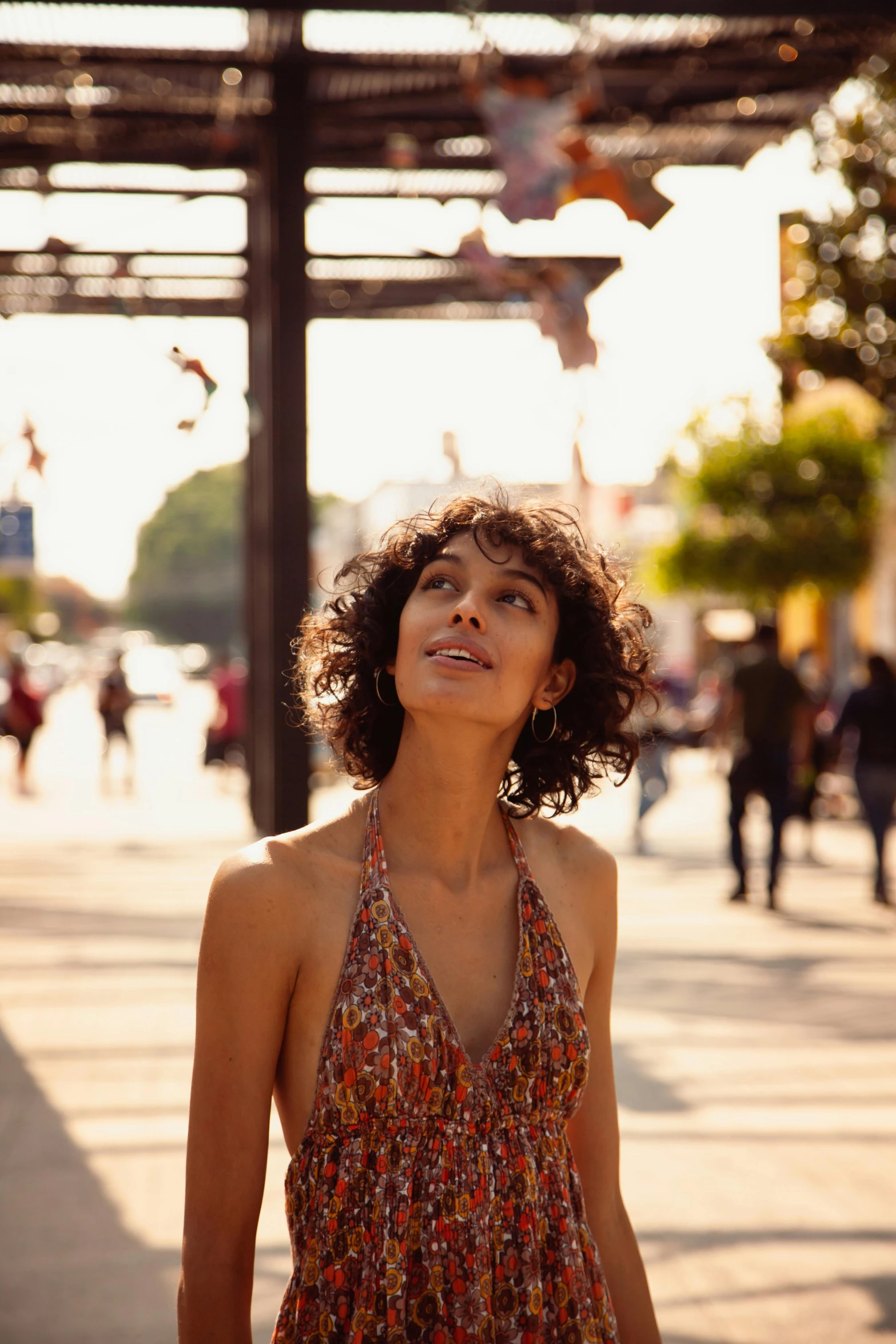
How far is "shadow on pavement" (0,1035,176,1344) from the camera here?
12.5 feet

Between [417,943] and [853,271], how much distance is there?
32.3 ft

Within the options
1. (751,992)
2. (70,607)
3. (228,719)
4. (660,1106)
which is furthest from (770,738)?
(70,607)

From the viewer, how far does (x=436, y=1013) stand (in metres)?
2.04

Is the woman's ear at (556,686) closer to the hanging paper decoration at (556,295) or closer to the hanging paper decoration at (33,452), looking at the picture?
the hanging paper decoration at (556,295)

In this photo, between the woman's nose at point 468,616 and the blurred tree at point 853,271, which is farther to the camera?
the blurred tree at point 853,271

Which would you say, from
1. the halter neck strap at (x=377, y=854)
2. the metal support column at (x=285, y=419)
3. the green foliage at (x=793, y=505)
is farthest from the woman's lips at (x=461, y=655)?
the green foliage at (x=793, y=505)

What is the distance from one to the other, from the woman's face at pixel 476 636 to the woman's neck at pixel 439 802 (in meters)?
0.05

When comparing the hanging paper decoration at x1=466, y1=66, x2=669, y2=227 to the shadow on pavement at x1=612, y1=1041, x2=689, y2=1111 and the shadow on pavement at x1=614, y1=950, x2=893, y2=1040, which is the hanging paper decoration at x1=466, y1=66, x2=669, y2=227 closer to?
the shadow on pavement at x1=612, y1=1041, x2=689, y2=1111

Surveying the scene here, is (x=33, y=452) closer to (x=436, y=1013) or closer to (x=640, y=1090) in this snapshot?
(x=640, y=1090)

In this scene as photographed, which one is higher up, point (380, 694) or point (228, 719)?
point (380, 694)

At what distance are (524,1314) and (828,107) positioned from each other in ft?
30.8

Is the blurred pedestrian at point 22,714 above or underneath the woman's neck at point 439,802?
underneath

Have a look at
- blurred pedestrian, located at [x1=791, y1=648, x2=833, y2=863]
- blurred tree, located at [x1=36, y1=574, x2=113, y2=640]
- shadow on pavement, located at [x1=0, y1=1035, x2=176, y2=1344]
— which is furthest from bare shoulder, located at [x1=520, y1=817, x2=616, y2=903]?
blurred tree, located at [x1=36, y1=574, x2=113, y2=640]

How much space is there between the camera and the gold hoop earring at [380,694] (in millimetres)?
2428
